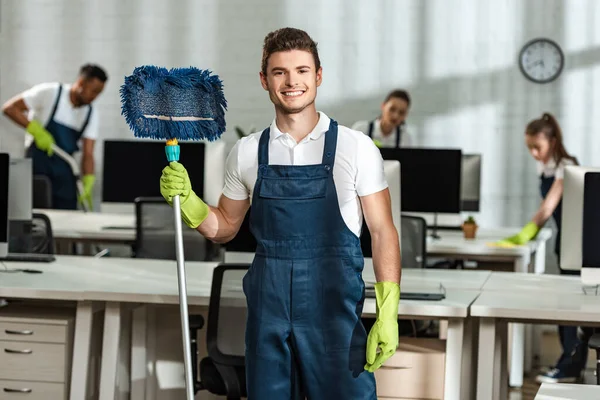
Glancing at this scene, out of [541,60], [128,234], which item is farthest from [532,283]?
[541,60]

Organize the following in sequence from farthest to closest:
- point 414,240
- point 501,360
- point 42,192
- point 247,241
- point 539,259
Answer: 1. point 42,192
2. point 539,259
3. point 414,240
4. point 247,241
5. point 501,360

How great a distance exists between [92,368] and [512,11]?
15.7ft

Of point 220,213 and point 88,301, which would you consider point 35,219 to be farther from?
point 220,213

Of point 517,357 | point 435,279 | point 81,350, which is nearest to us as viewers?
point 81,350

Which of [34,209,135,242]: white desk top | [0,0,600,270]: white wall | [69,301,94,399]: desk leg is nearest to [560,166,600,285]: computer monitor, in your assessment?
[69,301,94,399]: desk leg

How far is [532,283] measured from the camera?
412 centimetres

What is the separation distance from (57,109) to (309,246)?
195 inches

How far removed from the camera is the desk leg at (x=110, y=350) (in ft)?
12.3

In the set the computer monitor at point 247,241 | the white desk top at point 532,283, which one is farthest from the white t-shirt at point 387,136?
the computer monitor at point 247,241

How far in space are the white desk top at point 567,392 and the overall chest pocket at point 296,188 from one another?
687 mm

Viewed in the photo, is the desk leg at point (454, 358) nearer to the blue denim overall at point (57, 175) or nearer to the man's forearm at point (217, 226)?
the man's forearm at point (217, 226)

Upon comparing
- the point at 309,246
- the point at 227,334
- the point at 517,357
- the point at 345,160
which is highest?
the point at 345,160

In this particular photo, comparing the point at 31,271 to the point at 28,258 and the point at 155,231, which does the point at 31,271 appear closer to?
the point at 28,258

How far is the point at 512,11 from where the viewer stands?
761cm
